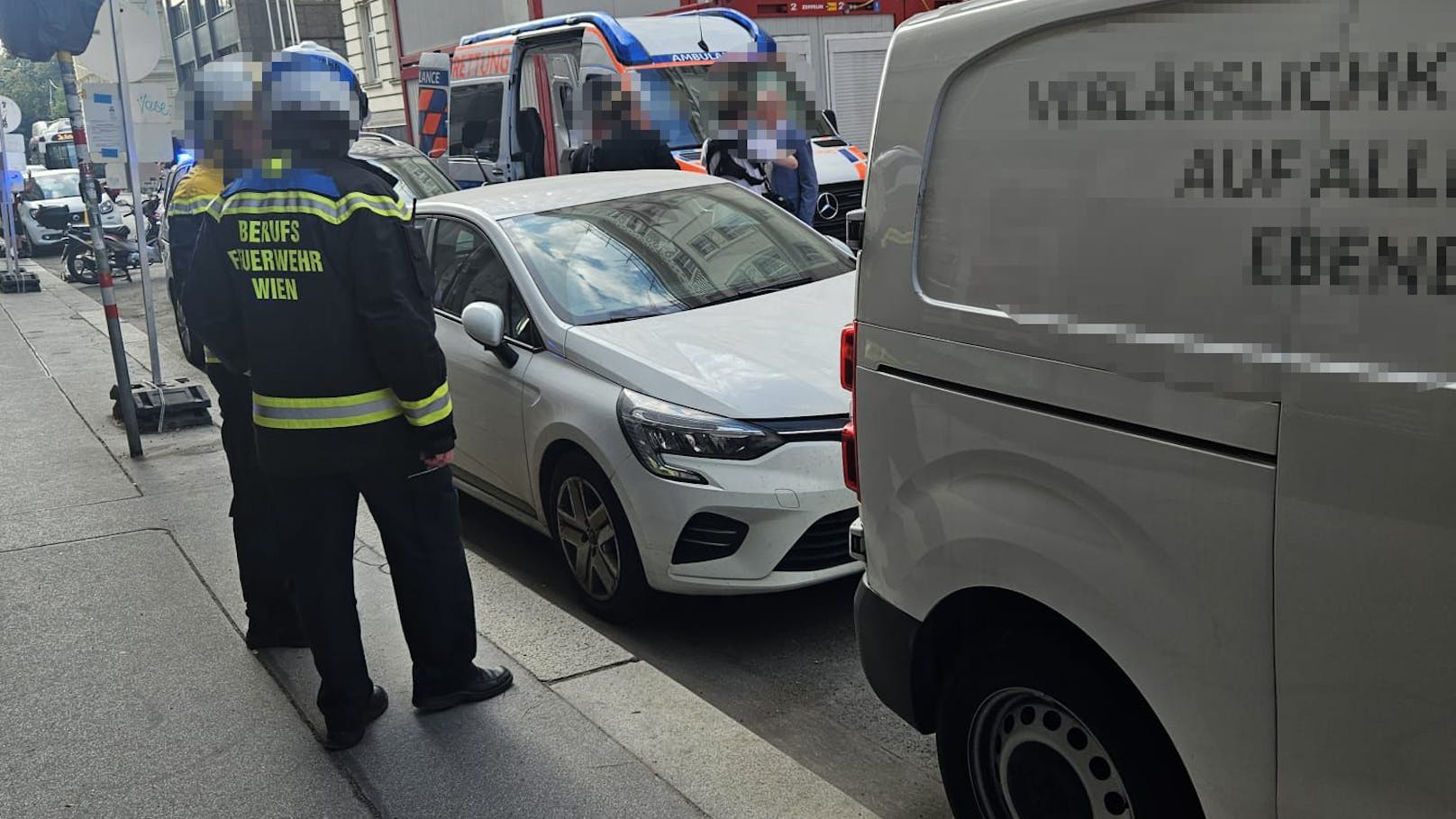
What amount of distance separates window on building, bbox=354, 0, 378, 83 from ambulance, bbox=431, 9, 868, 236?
17.7m

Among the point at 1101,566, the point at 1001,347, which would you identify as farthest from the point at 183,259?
the point at 1101,566

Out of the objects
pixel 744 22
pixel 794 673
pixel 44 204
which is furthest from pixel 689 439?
pixel 44 204

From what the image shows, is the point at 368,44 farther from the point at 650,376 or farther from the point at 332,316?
the point at 332,316

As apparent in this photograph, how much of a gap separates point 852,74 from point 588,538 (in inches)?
408

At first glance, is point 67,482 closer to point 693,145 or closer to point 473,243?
point 473,243

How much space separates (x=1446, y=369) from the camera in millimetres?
1861

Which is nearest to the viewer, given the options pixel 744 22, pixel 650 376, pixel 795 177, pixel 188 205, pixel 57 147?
pixel 650 376

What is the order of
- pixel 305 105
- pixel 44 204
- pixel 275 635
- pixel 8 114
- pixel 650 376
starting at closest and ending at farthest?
pixel 305 105
pixel 275 635
pixel 650 376
pixel 8 114
pixel 44 204

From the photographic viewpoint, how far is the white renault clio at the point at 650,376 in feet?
15.0

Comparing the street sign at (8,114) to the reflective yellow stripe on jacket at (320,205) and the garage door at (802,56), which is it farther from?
the reflective yellow stripe on jacket at (320,205)

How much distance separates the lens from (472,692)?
4113 millimetres

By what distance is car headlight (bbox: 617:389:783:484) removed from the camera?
15.0 feet

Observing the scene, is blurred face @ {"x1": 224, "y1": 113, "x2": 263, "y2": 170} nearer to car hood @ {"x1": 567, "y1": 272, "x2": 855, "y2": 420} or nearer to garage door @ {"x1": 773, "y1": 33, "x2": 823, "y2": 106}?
car hood @ {"x1": 567, "y1": 272, "x2": 855, "y2": 420}

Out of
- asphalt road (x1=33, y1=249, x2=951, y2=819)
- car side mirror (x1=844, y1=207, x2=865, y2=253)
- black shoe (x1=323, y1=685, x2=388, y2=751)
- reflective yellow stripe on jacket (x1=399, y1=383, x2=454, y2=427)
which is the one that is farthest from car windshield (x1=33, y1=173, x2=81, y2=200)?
car side mirror (x1=844, y1=207, x2=865, y2=253)
